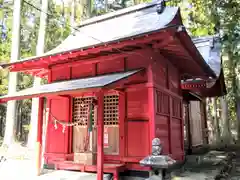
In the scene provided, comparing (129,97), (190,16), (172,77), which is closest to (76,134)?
(129,97)

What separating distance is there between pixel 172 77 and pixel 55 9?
16.4 m

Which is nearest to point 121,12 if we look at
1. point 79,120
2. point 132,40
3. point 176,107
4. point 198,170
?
point 132,40

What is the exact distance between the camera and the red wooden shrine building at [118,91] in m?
6.03

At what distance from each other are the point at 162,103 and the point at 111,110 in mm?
1538

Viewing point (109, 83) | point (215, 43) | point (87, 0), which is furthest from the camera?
point (87, 0)

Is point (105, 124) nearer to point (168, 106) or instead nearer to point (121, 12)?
point (168, 106)

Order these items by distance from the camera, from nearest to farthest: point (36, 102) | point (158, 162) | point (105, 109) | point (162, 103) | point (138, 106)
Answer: point (158, 162), point (138, 106), point (162, 103), point (105, 109), point (36, 102)

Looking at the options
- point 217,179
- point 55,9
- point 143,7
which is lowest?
point 217,179

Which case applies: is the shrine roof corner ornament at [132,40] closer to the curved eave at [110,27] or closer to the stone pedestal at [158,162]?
the curved eave at [110,27]

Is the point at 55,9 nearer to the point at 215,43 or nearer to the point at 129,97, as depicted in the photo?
the point at 215,43

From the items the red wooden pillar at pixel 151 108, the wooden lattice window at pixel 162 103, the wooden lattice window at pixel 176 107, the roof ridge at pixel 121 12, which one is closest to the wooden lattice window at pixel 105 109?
the wooden lattice window at pixel 162 103

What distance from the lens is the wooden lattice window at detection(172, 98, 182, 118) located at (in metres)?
8.27

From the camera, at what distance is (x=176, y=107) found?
861 cm

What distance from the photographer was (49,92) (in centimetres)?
600
